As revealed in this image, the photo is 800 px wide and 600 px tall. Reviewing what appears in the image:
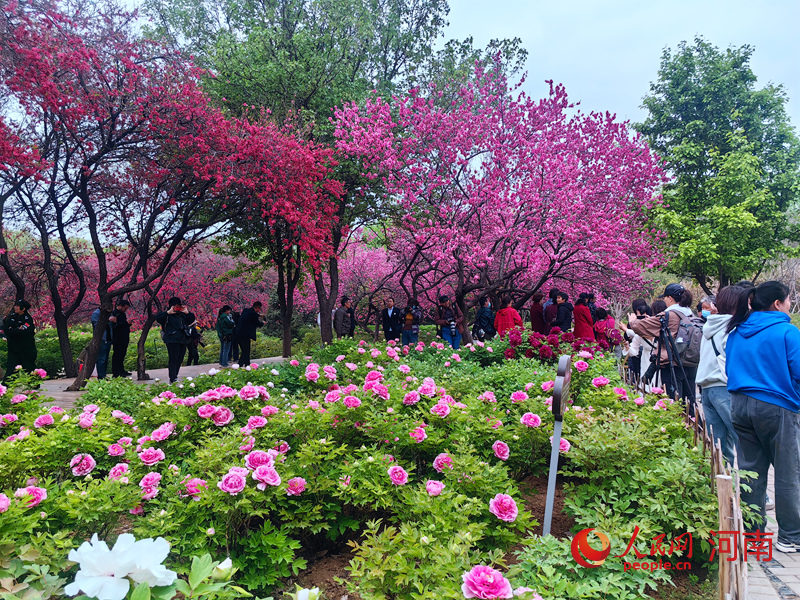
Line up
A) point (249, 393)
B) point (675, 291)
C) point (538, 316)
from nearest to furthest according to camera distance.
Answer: point (249, 393), point (675, 291), point (538, 316)

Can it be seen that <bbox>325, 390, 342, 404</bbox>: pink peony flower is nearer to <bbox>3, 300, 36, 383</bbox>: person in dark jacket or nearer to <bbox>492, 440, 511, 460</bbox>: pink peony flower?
<bbox>492, 440, 511, 460</bbox>: pink peony flower

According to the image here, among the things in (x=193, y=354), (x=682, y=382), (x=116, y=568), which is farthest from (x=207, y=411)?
(x=193, y=354)

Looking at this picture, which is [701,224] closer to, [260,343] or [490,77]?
[490,77]

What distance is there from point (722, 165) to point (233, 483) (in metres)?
22.4

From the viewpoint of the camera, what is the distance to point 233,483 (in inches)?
89.0

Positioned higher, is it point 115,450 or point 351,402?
point 351,402

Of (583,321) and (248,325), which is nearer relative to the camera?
(583,321)

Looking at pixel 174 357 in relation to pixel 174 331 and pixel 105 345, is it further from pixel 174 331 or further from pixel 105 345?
pixel 105 345

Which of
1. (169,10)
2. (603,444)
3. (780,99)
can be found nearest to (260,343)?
(169,10)

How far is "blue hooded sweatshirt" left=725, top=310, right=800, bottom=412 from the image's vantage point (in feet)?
10.4

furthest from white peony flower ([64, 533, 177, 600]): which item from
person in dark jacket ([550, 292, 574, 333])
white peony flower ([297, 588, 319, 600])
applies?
person in dark jacket ([550, 292, 574, 333])

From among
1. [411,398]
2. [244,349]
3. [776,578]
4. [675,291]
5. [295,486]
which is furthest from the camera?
[244,349]

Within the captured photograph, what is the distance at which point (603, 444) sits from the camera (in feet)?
9.57

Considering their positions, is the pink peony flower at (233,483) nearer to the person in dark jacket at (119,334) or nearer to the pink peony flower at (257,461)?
the pink peony flower at (257,461)
